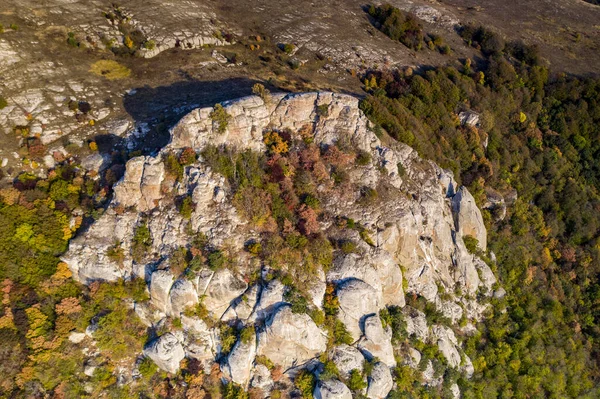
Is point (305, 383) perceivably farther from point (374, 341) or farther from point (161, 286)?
point (161, 286)

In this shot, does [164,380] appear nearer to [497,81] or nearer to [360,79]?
[360,79]

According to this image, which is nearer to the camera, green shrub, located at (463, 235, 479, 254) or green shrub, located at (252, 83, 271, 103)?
green shrub, located at (252, 83, 271, 103)

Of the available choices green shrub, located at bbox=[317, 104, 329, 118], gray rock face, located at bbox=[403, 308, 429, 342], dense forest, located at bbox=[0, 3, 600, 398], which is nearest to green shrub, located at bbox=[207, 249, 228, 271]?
dense forest, located at bbox=[0, 3, 600, 398]

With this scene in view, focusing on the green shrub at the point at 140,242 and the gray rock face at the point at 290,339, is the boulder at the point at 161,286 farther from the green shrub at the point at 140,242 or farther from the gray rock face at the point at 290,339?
the gray rock face at the point at 290,339

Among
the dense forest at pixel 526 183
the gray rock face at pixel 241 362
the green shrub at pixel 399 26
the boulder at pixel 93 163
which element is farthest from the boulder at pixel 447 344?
the green shrub at pixel 399 26

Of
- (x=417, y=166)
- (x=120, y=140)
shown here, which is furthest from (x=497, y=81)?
(x=120, y=140)

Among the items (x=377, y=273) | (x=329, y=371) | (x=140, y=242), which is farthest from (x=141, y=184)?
(x=329, y=371)

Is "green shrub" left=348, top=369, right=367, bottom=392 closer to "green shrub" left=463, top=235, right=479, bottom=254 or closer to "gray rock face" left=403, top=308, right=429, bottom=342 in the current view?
"gray rock face" left=403, top=308, right=429, bottom=342
